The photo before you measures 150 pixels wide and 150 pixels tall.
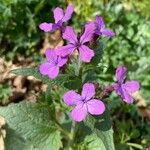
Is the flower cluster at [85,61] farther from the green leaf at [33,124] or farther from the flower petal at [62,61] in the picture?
the green leaf at [33,124]

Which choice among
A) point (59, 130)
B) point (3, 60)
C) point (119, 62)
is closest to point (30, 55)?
point (3, 60)

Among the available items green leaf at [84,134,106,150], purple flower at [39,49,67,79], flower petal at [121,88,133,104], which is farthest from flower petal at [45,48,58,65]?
green leaf at [84,134,106,150]

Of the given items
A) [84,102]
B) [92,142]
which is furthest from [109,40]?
[84,102]

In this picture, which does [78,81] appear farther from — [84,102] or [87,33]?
[87,33]

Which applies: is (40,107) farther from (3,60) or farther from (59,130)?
(3,60)

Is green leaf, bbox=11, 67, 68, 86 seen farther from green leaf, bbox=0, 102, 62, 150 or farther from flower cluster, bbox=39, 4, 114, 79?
green leaf, bbox=0, 102, 62, 150
